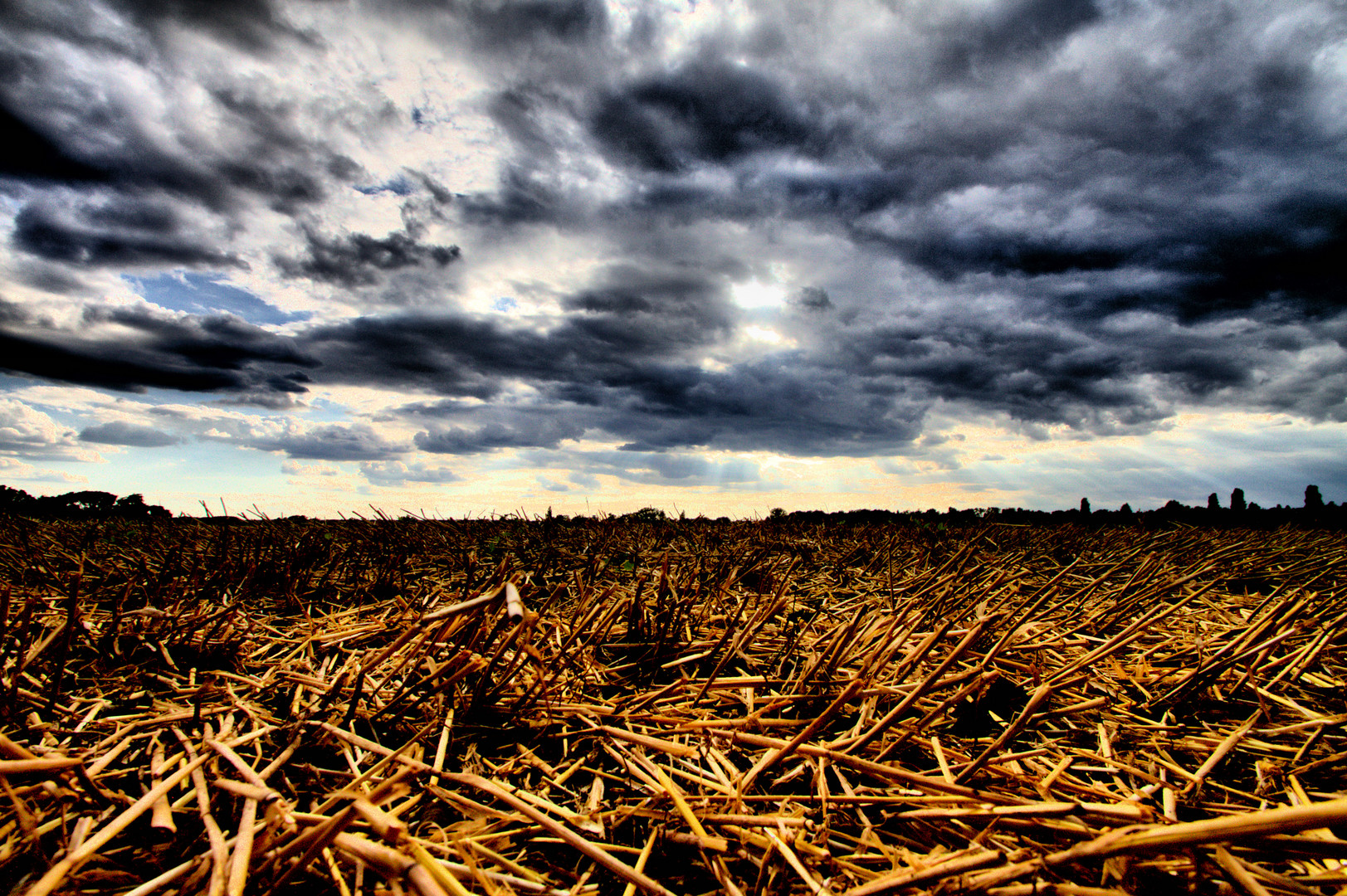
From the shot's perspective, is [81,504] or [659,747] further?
[81,504]

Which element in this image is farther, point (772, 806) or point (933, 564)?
point (933, 564)

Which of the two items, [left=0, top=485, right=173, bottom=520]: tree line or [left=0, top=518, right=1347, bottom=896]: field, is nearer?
[left=0, top=518, right=1347, bottom=896]: field

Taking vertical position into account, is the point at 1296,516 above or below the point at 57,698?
above

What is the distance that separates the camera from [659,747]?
1.85 m

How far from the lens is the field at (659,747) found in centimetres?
129

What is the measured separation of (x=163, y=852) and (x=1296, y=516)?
665 inches

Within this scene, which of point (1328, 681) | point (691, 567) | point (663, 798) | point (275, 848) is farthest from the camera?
point (691, 567)

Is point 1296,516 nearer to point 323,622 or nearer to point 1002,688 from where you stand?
point 1002,688

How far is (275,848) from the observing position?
1.34 metres

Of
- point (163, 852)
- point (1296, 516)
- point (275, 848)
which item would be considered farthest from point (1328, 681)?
point (1296, 516)

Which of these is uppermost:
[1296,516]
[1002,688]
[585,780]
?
[1296,516]

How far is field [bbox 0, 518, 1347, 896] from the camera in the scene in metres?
1.29

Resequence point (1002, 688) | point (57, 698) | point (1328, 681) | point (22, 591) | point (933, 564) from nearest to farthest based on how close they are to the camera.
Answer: point (57, 698), point (1002, 688), point (1328, 681), point (22, 591), point (933, 564)

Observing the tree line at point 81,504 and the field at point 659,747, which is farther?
the tree line at point 81,504
